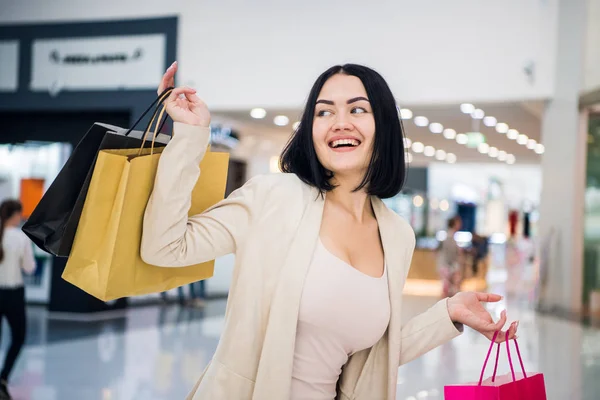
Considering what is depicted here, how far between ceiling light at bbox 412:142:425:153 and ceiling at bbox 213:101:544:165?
237mm

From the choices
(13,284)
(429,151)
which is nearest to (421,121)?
(429,151)

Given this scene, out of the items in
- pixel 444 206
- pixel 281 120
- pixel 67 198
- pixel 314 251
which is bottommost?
pixel 444 206

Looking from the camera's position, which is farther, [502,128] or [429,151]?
[429,151]

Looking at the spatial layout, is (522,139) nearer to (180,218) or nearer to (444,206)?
(444,206)

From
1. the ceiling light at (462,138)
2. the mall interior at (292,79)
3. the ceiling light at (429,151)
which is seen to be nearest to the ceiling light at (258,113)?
the mall interior at (292,79)

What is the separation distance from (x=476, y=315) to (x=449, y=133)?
16.1 metres

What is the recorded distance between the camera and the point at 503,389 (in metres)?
1.61

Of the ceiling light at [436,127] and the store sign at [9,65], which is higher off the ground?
the store sign at [9,65]

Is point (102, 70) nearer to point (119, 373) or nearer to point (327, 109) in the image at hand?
point (119, 373)

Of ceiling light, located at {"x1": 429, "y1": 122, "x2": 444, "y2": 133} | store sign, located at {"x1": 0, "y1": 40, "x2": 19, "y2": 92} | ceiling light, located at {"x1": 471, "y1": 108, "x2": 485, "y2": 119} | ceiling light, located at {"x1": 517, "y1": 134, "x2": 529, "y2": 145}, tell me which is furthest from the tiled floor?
ceiling light, located at {"x1": 517, "y1": 134, "x2": 529, "y2": 145}

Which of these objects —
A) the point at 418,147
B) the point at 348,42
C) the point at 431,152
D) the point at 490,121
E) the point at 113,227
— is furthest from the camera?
the point at 431,152

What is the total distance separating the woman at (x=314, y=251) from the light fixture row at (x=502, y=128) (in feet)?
34.8

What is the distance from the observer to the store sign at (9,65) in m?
12.7

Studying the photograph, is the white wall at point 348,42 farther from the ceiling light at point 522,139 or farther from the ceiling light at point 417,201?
the ceiling light at point 417,201
